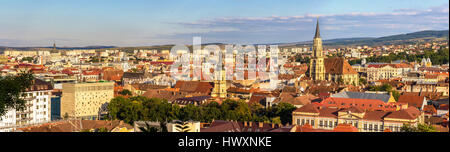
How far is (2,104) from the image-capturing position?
29.1ft

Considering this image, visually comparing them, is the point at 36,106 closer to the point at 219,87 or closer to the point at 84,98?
the point at 84,98

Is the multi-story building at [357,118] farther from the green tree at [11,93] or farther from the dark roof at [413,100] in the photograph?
the green tree at [11,93]

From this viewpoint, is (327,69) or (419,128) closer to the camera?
(419,128)

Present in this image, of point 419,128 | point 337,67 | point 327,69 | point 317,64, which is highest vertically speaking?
point 317,64

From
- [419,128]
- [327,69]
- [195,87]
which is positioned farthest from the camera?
Answer: [327,69]

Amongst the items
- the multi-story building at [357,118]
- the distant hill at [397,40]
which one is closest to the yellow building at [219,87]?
the multi-story building at [357,118]

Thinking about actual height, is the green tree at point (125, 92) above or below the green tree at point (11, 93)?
below

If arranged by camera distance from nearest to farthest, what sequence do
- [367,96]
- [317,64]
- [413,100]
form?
1. [367,96]
2. [413,100]
3. [317,64]

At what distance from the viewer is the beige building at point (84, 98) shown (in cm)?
3353

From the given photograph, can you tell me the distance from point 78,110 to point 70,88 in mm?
1611

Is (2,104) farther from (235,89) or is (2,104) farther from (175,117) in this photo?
(235,89)

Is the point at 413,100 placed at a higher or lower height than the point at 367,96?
lower

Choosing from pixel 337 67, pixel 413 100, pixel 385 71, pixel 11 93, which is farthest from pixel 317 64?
pixel 11 93

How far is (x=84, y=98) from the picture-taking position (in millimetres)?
34344
